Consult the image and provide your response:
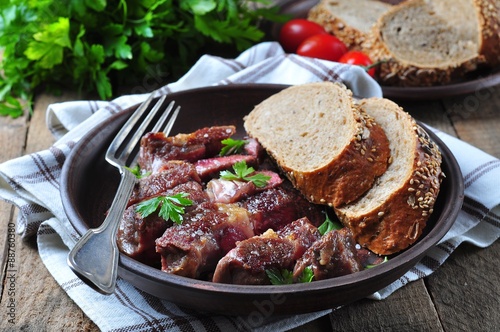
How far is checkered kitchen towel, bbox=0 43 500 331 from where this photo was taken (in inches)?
118

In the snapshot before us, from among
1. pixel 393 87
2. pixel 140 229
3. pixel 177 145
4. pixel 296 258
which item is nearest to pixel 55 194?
pixel 177 145

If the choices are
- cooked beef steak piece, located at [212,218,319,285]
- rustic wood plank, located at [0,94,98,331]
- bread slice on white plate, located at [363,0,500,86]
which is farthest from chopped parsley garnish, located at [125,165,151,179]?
bread slice on white plate, located at [363,0,500,86]

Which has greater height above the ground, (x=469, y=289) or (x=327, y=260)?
(x=327, y=260)

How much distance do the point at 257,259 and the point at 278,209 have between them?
0.55m

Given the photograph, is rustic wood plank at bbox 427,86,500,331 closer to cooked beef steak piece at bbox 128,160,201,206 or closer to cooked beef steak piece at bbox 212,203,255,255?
cooked beef steak piece at bbox 212,203,255,255

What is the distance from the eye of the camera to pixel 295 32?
568 centimetres

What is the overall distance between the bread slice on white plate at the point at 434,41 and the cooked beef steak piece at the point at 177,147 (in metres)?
1.95

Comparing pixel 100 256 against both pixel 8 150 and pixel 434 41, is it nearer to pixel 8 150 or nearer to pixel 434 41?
pixel 8 150

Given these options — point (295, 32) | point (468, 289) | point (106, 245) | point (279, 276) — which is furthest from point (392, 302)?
point (295, 32)

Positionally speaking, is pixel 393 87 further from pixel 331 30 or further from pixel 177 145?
pixel 177 145

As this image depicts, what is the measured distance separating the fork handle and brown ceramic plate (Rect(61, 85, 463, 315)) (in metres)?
0.10

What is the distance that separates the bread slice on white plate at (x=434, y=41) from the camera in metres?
5.01

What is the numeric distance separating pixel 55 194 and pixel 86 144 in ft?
1.17

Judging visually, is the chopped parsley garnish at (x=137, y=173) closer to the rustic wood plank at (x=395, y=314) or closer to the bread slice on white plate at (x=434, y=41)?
the rustic wood plank at (x=395, y=314)
